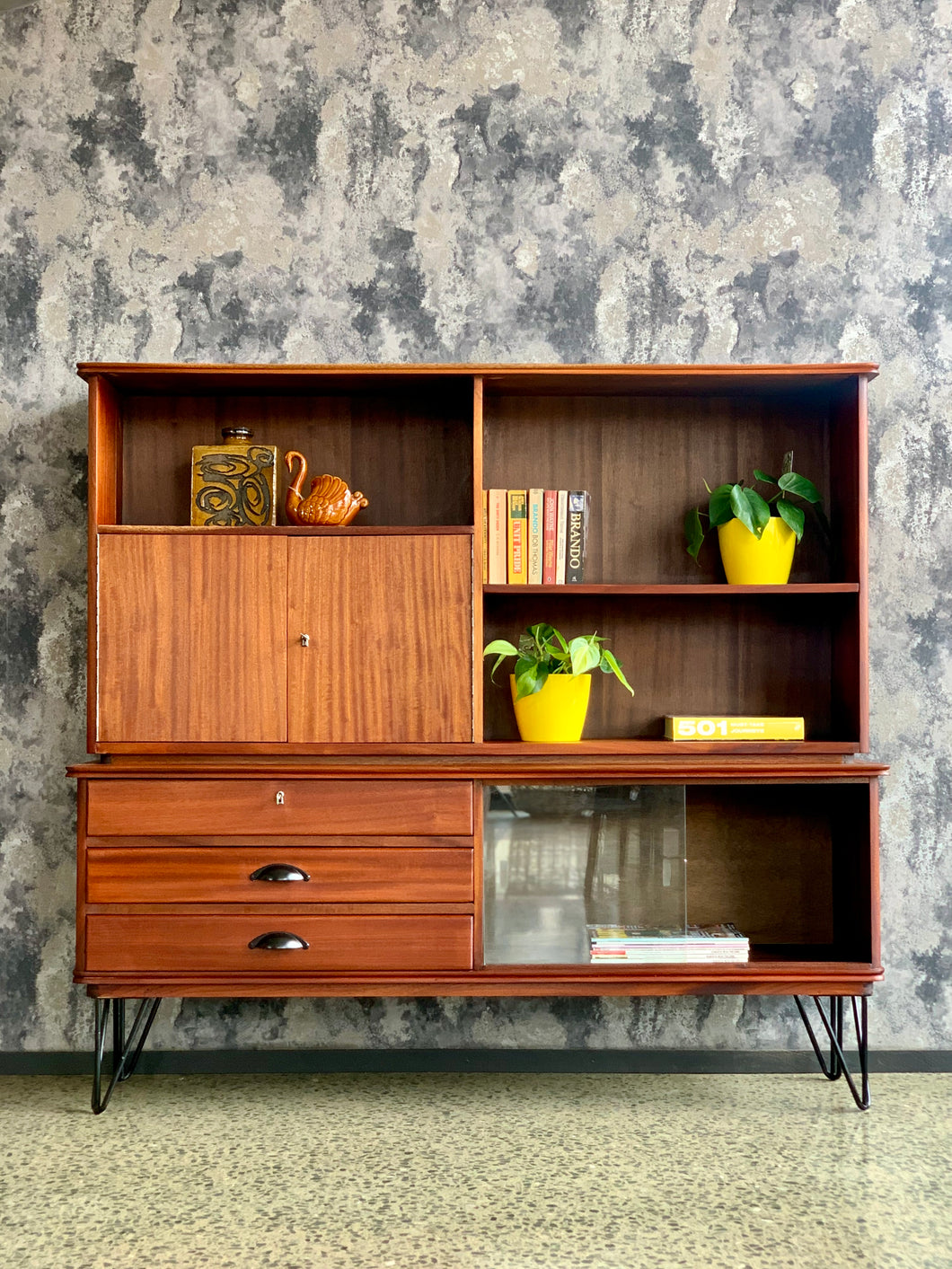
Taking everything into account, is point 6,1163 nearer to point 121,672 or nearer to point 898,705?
point 121,672

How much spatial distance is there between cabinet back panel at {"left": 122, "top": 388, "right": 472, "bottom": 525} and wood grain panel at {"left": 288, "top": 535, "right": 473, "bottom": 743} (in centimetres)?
34

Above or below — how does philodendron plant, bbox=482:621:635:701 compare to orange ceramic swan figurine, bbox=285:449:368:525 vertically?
below

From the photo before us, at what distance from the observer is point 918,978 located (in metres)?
2.79

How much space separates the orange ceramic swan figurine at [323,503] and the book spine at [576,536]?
0.54 meters

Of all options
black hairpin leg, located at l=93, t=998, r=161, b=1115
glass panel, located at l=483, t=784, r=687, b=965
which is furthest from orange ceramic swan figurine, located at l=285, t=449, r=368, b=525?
black hairpin leg, located at l=93, t=998, r=161, b=1115

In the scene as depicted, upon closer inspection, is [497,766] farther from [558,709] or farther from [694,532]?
[694,532]

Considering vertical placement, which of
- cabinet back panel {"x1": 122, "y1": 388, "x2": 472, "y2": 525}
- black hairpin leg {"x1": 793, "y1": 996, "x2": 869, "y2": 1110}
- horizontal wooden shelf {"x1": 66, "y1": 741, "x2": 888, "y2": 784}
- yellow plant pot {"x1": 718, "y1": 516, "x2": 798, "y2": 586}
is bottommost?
black hairpin leg {"x1": 793, "y1": 996, "x2": 869, "y2": 1110}

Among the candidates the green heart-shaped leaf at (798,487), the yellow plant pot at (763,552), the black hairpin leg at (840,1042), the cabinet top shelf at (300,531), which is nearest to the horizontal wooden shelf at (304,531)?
the cabinet top shelf at (300,531)

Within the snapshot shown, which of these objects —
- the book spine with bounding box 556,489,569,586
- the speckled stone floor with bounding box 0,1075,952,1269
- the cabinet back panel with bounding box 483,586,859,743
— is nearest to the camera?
the speckled stone floor with bounding box 0,1075,952,1269

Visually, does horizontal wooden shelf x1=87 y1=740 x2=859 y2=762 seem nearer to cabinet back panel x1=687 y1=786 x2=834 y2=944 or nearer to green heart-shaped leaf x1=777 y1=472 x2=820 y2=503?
cabinet back panel x1=687 y1=786 x2=834 y2=944

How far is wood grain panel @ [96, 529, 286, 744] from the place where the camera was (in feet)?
7.90

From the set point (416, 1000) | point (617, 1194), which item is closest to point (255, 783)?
point (416, 1000)

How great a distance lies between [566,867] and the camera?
246 centimetres

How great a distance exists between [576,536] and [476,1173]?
4.92 feet
